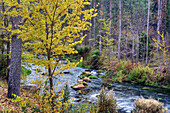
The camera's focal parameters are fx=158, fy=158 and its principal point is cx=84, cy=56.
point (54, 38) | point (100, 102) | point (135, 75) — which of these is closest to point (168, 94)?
point (135, 75)

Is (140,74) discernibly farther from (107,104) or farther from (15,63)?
(15,63)

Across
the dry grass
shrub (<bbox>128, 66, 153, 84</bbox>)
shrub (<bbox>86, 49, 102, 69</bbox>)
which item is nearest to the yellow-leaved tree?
the dry grass

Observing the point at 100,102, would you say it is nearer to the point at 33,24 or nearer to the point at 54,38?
the point at 54,38

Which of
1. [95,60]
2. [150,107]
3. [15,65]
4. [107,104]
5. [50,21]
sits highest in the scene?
[50,21]

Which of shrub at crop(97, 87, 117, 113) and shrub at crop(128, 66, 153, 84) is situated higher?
shrub at crop(97, 87, 117, 113)

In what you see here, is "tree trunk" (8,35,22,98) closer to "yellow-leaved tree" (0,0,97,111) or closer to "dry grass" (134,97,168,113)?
"yellow-leaved tree" (0,0,97,111)

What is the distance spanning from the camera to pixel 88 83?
1253cm

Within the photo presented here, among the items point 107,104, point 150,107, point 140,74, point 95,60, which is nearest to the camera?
point 150,107

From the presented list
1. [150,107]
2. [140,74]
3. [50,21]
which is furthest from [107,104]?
[140,74]

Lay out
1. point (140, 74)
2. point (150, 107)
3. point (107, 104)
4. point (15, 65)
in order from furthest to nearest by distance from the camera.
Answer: point (140, 74), point (15, 65), point (107, 104), point (150, 107)

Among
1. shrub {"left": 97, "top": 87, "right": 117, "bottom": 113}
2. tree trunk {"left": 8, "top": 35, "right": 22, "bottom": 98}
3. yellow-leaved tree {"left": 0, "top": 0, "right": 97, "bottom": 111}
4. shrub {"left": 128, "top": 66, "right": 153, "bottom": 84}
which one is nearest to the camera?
yellow-leaved tree {"left": 0, "top": 0, "right": 97, "bottom": 111}

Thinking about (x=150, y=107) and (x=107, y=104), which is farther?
(x=107, y=104)

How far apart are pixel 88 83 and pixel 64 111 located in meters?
7.44

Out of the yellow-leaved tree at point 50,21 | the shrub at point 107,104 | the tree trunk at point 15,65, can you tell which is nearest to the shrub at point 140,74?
the shrub at point 107,104
